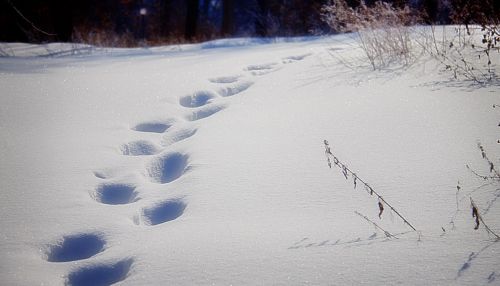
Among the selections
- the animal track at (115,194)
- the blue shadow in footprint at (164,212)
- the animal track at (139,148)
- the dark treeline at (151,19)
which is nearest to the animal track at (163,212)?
the blue shadow in footprint at (164,212)

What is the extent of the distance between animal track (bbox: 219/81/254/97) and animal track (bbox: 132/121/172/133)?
2.46 ft

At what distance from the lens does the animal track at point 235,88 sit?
10.5 ft

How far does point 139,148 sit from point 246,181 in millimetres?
901

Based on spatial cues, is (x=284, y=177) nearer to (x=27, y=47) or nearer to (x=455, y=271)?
(x=455, y=271)

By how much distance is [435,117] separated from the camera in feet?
7.04

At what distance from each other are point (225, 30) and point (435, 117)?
14.1m

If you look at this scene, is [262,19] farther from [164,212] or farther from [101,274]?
[101,274]

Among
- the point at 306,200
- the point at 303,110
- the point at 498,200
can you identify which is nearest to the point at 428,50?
the point at 303,110

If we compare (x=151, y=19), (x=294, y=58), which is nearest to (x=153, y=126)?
(x=294, y=58)

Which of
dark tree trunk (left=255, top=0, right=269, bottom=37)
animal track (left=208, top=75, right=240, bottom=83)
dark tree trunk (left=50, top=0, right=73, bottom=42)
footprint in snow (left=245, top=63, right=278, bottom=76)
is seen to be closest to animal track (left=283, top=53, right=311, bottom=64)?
footprint in snow (left=245, top=63, right=278, bottom=76)

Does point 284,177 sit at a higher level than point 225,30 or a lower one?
lower

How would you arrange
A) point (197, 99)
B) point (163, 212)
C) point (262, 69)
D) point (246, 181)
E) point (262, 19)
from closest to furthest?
1. point (163, 212)
2. point (246, 181)
3. point (197, 99)
4. point (262, 69)
5. point (262, 19)

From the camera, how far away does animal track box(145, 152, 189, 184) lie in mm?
1922

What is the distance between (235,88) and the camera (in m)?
3.25
